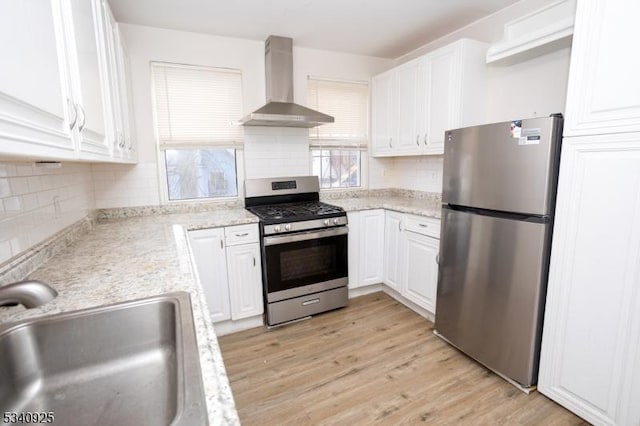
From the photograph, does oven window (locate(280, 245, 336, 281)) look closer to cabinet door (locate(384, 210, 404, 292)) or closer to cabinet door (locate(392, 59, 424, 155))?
cabinet door (locate(384, 210, 404, 292))

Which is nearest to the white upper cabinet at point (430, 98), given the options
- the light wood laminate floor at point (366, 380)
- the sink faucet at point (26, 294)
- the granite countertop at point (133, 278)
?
the light wood laminate floor at point (366, 380)

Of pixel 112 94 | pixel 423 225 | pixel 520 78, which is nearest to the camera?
pixel 112 94

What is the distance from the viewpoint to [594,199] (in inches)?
59.1

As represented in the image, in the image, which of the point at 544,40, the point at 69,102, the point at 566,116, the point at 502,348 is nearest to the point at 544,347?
the point at 502,348

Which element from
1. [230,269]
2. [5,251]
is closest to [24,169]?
[5,251]

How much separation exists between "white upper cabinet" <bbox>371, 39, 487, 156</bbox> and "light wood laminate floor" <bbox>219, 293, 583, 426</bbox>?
1.63m

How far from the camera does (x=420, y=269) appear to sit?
8.79 ft

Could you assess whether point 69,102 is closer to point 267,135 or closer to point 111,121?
point 111,121

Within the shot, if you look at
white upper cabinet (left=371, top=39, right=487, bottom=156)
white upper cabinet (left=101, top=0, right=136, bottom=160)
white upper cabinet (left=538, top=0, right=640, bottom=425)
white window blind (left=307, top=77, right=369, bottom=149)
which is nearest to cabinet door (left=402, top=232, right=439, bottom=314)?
white upper cabinet (left=371, top=39, right=487, bottom=156)

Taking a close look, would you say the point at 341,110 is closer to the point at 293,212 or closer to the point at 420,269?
the point at 293,212

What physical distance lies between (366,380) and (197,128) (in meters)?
2.46

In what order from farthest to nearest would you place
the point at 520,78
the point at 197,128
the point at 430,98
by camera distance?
the point at 197,128, the point at 430,98, the point at 520,78

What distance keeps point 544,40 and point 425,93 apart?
37.2 inches

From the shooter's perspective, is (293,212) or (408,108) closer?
(293,212)
